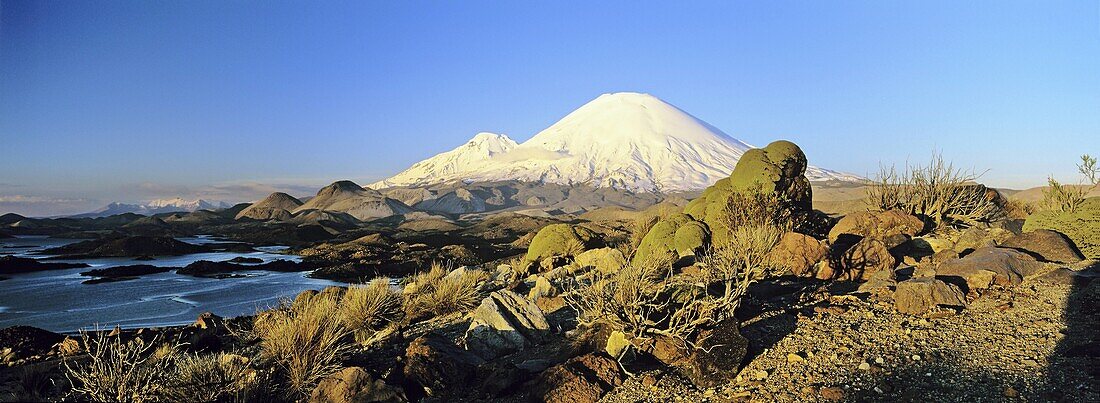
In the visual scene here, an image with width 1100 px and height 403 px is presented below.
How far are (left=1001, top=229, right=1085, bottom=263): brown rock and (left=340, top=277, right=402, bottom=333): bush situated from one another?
865 centimetres

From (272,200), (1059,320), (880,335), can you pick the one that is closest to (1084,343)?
(1059,320)

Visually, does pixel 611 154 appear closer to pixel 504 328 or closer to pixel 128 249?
pixel 128 249

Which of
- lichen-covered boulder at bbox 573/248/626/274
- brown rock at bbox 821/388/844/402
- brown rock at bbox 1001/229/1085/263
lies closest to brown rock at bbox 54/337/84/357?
lichen-covered boulder at bbox 573/248/626/274

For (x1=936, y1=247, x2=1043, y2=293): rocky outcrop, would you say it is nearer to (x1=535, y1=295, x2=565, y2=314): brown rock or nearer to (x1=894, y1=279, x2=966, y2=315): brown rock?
(x1=894, y1=279, x2=966, y2=315): brown rock

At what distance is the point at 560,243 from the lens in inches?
576

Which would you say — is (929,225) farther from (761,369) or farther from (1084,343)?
(761,369)

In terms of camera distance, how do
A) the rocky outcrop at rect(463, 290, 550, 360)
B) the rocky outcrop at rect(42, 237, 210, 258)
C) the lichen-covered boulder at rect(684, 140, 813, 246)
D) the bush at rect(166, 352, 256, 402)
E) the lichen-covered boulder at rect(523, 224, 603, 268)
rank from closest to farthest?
the bush at rect(166, 352, 256, 402)
the rocky outcrop at rect(463, 290, 550, 360)
the lichen-covered boulder at rect(684, 140, 813, 246)
the lichen-covered boulder at rect(523, 224, 603, 268)
the rocky outcrop at rect(42, 237, 210, 258)

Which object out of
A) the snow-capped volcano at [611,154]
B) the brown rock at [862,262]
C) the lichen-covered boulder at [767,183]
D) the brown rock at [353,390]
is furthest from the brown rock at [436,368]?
the snow-capped volcano at [611,154]

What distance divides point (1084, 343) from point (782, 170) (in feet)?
27.9

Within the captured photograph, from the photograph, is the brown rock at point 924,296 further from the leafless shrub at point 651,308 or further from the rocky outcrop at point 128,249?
the rocky outcrop at point 128,249

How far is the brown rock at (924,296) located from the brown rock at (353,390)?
191 inches

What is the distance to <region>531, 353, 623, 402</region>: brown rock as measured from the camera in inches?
179

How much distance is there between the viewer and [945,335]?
5.22 m

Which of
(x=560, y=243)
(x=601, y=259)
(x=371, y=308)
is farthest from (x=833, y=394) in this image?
(x=560, y=243)
